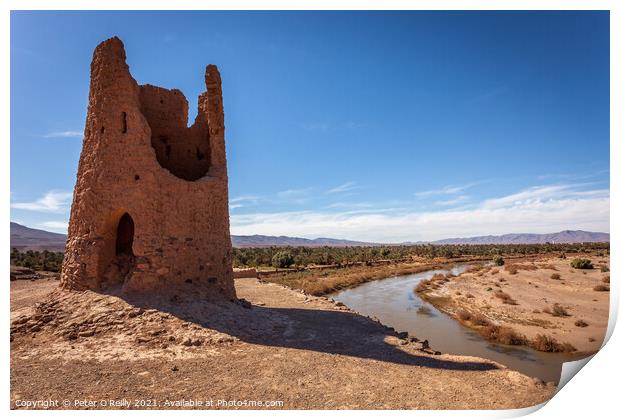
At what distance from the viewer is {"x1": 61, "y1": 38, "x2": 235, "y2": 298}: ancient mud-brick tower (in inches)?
352

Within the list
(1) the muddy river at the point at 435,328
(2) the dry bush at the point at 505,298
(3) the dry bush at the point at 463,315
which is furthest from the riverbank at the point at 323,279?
(2) the dry bush at the point at 505,298

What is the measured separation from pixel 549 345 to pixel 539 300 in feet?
23.6

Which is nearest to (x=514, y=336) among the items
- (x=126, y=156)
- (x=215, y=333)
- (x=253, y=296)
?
(x=253, y=296)

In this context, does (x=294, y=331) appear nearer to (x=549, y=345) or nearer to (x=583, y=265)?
(x=549, y=345)

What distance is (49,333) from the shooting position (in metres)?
7.91

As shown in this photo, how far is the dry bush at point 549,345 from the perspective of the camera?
11758mm

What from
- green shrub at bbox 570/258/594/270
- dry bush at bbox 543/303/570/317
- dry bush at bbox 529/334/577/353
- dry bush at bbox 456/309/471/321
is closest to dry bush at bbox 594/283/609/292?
dry bush at bbox 543/303/570/317

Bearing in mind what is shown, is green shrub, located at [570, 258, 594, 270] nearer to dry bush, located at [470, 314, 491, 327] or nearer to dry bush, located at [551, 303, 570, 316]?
dry bush, located at [551, 303, 570, 316]

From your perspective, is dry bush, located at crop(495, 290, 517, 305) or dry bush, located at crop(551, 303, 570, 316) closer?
dry bush, located at crop(551, 303, 570, 316)

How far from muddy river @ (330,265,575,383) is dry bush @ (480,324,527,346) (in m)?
0.27
